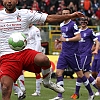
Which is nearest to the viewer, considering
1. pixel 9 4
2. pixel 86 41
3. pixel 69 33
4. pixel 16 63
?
pixel 16 63

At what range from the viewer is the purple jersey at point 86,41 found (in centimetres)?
1532

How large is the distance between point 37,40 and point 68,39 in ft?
5.74

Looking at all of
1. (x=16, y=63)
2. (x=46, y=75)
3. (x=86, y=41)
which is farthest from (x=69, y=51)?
Result: (x=16, y=63)

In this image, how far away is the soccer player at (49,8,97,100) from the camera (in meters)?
13.4

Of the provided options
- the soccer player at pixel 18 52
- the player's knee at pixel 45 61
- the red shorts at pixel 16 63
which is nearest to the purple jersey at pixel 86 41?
the soccer player at pixel 18 52

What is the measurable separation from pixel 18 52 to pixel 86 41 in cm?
585

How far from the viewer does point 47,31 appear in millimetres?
26750

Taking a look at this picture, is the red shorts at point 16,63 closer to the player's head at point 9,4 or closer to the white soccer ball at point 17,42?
the white soccer ball at point 17,42

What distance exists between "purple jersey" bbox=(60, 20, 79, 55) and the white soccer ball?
375cm

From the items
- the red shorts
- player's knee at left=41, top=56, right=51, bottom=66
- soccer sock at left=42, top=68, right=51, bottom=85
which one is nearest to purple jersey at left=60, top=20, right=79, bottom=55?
soccer sock at left=42, top=68, right=51, bottom=85

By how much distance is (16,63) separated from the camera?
9.92m

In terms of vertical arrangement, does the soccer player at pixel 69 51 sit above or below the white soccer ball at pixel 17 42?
below

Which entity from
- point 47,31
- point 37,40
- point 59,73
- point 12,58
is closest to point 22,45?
point 12,58

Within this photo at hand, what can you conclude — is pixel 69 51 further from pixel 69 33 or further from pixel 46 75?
pixel 46 75
